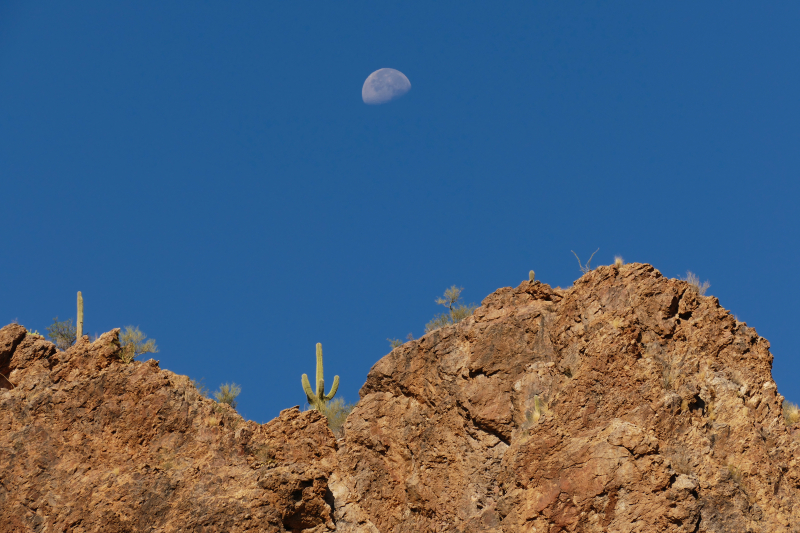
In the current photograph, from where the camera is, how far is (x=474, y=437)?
18.0 metres

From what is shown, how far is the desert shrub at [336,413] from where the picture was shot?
75.4ft

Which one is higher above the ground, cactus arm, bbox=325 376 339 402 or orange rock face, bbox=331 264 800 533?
cactus arm, bbox=325 376 339 402

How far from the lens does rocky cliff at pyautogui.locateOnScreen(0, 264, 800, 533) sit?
49.3 feet

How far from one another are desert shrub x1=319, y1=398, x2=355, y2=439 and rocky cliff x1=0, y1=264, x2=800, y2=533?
3283 mm

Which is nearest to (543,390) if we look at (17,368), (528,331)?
(528,331)

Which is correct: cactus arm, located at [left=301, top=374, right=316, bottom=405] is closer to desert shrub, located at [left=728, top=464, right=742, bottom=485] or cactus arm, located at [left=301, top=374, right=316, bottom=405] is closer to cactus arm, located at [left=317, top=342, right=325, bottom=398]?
cactus arm, located at [left=317, top=342, right=325, bottom=398]

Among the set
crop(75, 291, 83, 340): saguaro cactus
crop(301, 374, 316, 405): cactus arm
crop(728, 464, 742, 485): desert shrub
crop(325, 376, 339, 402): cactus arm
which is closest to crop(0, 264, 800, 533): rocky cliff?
crop(728, 464, 742, 485): desert shrub

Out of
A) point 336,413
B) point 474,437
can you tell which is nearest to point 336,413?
point 336,413

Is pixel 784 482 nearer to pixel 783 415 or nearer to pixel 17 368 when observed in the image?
pixel 783 415

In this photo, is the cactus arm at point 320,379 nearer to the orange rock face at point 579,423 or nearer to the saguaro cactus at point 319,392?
the saguaro cactus at point 319,392

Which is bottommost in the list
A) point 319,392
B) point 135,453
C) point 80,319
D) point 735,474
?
point 735,474

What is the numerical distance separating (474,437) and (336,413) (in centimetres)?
778

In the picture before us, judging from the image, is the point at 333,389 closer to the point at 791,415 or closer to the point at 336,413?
the point at 336,413

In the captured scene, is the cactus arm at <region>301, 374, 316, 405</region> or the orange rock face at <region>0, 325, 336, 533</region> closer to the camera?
the orange rock face at <region>0, 325, 336, 533</region>
